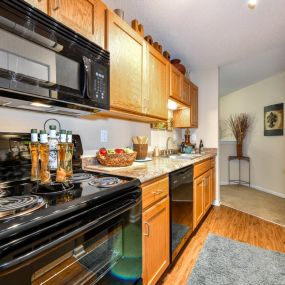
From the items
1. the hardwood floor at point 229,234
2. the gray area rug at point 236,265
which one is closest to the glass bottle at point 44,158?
the hardwood floor at point 229,234

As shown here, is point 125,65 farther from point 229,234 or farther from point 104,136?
point 229,234

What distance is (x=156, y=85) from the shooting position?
198 cm

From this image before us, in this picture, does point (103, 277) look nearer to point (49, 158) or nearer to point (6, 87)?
point (49, 158)

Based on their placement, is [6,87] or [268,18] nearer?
[6,87]

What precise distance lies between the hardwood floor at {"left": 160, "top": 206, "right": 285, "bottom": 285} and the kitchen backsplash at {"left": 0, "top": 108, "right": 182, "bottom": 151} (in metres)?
1.23

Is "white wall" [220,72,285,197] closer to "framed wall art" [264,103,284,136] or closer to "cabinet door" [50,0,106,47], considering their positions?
"framed wall art" [264,103,284,136]

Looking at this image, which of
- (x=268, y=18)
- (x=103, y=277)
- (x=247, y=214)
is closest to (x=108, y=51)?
(x=103, y=277)

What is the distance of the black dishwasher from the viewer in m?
1.55

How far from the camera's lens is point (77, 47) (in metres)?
1.06

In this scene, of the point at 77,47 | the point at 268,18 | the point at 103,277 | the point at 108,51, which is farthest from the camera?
the point at 268,18

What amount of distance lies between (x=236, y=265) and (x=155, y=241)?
2.95 ft

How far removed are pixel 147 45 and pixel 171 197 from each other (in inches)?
56.0

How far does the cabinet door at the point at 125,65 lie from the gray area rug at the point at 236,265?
4.86 ft

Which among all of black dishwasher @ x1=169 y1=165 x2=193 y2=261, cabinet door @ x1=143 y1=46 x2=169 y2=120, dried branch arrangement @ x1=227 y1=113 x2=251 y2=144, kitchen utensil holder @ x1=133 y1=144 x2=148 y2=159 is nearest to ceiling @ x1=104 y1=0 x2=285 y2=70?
cabinet door @ x1=143 y1=46 x2=169 y2=120
